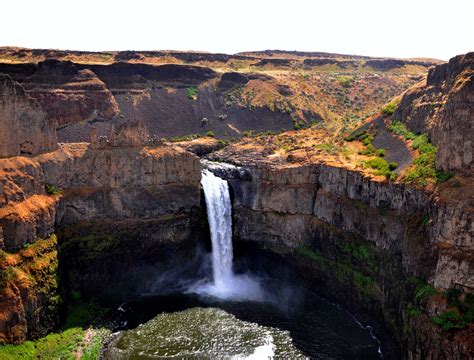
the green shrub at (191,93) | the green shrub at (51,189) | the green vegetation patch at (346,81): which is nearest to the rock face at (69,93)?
the green shrub at (191,93)

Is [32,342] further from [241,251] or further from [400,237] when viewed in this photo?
[400,237]

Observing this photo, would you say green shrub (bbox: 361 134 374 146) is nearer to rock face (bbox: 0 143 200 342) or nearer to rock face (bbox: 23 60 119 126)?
rock face (bbox: 0 143 200 342)

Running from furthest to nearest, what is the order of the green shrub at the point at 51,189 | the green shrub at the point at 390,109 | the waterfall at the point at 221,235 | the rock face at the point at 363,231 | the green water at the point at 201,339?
the green shrub at the point at 390,109 → the waterfall at the point at 221,235 → the green shrub at the point at 51,189 → the green water at the point at 201,339 → the rock face at the point at 363,231

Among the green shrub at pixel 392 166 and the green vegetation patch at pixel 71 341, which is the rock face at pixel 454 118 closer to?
the green shrub at pixel 392 166

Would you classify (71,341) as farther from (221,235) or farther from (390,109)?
(390,109)

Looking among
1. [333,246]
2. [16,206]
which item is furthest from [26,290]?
[333,246]
